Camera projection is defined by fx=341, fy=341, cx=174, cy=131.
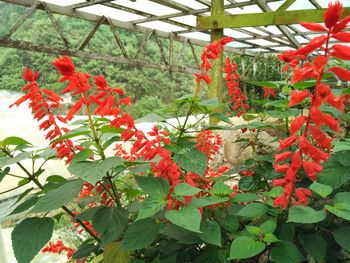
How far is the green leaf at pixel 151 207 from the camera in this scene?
749mm

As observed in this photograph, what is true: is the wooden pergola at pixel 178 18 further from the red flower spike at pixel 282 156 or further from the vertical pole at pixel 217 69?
the red flower spike at pixel 282 156

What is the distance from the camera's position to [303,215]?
0.73 metres

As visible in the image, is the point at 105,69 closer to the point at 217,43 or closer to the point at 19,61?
the point at 19,61

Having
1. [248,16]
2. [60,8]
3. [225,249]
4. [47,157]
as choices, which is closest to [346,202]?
[225,249]

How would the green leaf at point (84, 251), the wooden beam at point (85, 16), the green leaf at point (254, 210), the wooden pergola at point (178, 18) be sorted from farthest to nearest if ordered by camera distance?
the wooden beam at point (85, 16), the wooden pergola at point (178, 18), the green leaf at point (84, 251), the green leaf at point (254, 210)

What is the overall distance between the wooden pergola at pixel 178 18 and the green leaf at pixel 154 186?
10.4 ft

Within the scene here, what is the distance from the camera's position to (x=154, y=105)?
1575 centimetres

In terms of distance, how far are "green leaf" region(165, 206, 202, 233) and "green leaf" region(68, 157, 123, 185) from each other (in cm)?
19

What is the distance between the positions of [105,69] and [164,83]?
3271 millimetres

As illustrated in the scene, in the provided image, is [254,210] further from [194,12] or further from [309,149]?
[194,12]

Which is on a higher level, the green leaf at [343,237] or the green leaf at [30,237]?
the green leaf at [343,237]

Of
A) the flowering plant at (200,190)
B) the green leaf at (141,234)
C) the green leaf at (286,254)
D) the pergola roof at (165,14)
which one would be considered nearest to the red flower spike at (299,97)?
the flowering plant at (200,190)

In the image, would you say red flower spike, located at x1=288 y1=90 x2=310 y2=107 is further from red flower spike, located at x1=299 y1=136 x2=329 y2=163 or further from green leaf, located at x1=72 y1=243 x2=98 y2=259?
green leaf, located at x1=72 y1=243 x2=98 y2=259

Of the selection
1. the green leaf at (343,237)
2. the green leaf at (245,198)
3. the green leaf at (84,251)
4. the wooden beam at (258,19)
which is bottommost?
the green leaf at (84,251)
